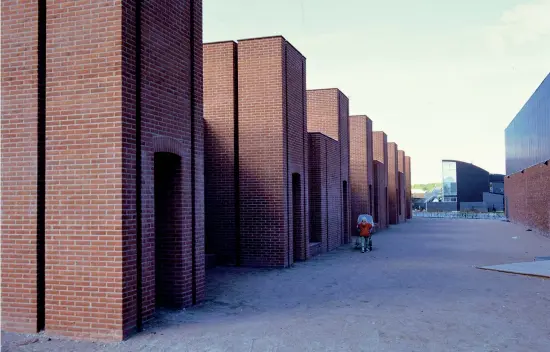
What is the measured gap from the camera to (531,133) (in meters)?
Answer: 30.9

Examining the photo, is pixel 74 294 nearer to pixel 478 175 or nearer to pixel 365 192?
pixel 365 192

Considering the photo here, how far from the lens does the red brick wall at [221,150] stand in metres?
13.6

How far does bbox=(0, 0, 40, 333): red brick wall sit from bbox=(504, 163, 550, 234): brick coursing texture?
84.8 feet

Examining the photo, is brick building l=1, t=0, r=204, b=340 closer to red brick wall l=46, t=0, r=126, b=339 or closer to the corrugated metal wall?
red brick wall l=46, t=0, r=126, b=339

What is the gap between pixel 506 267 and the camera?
13.0 m

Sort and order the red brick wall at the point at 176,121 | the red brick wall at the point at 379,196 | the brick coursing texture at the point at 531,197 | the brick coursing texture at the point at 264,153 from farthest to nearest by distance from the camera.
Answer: the red brick wall at the point at 379,196
the brick coursing texture at the point at 531,197
the brick coursing texture at the point at 264,153
the red brick wall at the point at 176,121

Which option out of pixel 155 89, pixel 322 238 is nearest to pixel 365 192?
pixel 322 238

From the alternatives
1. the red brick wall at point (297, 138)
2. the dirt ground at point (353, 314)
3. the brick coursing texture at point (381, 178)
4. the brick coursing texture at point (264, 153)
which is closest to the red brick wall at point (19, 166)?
the dirt ground at point (353, 314)

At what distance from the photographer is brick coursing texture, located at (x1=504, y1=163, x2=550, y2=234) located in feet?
85.4

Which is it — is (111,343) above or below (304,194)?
below

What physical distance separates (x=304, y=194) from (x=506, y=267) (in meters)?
6.32

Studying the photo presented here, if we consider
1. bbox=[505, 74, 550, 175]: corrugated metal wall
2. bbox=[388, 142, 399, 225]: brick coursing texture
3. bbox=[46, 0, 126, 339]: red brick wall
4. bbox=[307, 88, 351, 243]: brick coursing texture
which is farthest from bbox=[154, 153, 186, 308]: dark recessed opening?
bbox=[388, 142, 399, 225]: brick coursing texture

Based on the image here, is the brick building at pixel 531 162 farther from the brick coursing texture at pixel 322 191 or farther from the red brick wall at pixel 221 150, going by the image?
the red brick wall at pixel 221 150

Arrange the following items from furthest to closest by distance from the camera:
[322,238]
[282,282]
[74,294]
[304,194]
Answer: [322,238]
[304,194]
[282,282]
[74,294]
